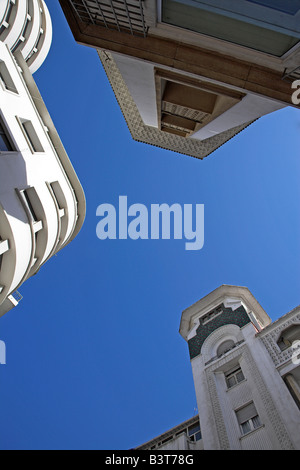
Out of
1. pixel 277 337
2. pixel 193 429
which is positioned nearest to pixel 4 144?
pixel 277 337

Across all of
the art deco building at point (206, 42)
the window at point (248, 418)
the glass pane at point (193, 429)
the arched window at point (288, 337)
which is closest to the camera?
the art deco building at point (206, 42)

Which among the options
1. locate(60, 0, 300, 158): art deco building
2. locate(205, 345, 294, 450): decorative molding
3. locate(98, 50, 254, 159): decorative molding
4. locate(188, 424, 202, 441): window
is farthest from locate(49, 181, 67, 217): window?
locate(188, 424, 202, 441): window

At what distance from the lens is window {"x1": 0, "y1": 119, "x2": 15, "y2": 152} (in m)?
12.0

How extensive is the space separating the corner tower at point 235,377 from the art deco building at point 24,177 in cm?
1277

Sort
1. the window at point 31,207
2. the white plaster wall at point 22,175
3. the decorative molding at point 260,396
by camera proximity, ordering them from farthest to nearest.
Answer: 1. the decorative molding at point 260,396
2. the window at point 31,207
3. the white plaster wall at point 22,175

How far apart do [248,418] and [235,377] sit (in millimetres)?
2911

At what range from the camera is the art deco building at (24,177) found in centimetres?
1150

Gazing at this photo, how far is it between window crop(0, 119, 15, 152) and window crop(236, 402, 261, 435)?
17875 mm

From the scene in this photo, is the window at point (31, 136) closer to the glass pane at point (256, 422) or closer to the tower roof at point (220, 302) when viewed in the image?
the tower roof at point (220, 302)

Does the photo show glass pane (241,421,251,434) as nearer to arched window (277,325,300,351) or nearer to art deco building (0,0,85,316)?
arched window (277,325,300,351)

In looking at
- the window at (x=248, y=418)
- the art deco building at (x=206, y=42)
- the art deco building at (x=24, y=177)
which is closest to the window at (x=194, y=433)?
the window at (x=248, y=418)
